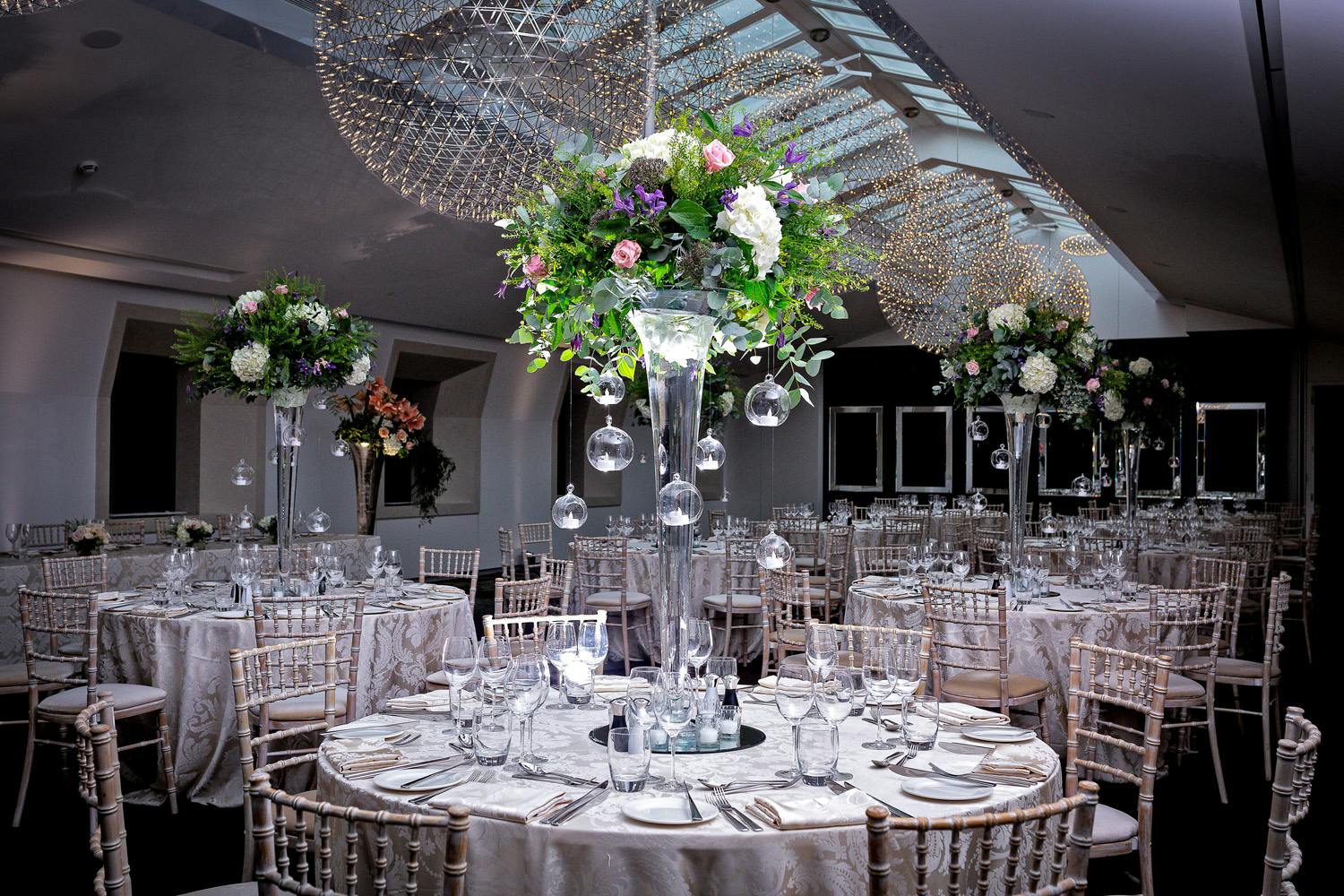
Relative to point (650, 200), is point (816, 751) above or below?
below

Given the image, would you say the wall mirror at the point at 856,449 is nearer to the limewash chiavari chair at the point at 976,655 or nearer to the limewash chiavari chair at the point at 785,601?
the limewash chiavari chair at the point at 785,601

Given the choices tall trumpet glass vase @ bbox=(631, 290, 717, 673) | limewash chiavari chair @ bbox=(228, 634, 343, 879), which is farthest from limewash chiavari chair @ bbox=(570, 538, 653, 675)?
tall trumpet glass vase @ bbox=(631, 290, 717, 673)

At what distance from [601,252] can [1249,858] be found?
3628mm

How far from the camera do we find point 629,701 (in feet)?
7.50

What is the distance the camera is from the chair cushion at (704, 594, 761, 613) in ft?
24.3

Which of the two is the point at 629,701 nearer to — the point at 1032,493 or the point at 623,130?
the point at 623,130

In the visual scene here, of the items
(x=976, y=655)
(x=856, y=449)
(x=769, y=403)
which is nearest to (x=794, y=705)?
(x=769, y=403)

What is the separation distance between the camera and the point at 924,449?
1773cm

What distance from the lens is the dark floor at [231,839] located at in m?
3.83

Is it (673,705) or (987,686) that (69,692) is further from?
(987,686)

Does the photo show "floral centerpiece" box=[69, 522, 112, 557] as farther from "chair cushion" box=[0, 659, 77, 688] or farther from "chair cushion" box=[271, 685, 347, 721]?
"chair cushion" box=[271, 685, 347, 721]

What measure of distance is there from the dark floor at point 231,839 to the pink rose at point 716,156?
299cm

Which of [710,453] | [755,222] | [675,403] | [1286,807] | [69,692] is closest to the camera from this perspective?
[1286,807]

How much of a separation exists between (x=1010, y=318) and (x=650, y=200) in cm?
394
